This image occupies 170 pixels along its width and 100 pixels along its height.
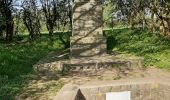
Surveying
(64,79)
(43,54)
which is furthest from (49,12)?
(64,79)

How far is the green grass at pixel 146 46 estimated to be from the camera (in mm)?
14349

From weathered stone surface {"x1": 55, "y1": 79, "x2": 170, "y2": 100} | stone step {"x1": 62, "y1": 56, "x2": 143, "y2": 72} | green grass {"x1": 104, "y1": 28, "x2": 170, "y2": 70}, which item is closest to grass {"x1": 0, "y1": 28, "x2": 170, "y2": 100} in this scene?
green grass {"x1": 104, "y1": 28, "x2": 170, "y2": 70}

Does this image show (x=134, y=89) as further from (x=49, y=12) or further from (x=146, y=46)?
(x=49, y=12)

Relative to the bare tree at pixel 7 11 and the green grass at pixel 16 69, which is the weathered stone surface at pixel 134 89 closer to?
the green grass at pixel 16 69

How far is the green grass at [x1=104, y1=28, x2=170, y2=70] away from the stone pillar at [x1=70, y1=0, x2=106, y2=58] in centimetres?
193

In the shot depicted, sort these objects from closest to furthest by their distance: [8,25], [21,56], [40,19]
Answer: [21,56]
[8,25]
[40,19]

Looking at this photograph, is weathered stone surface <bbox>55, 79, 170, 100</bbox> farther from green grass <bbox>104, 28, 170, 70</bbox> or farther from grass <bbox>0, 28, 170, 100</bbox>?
green grass <bbox>104, 28, 170, 70</bbox>

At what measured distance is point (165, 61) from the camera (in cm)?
1412

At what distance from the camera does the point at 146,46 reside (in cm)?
1794

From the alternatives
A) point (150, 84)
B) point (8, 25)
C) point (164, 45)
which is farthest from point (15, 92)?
point (8, 25)

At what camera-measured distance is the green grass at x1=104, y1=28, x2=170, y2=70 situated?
14349mm

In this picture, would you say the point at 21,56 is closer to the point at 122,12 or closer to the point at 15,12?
the point at 15,12

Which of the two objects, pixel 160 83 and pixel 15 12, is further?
pixel 15 12

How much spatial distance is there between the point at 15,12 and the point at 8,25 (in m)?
1.42
